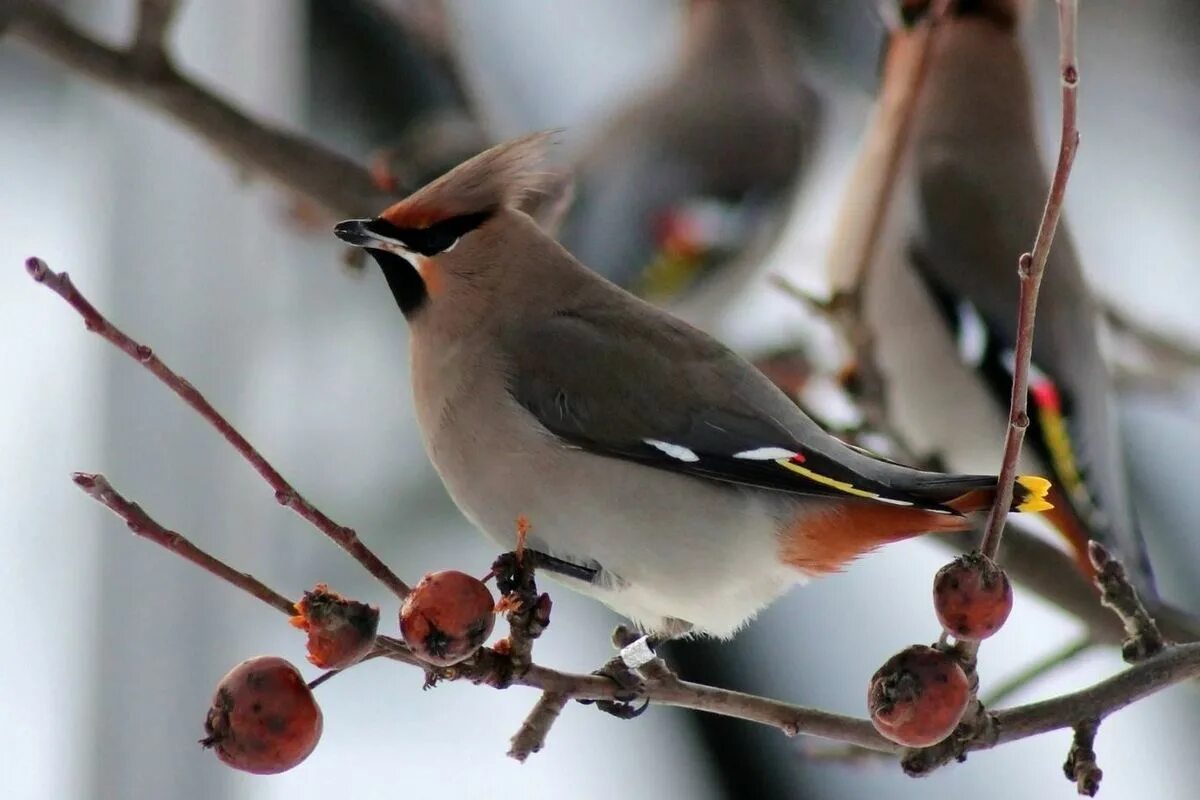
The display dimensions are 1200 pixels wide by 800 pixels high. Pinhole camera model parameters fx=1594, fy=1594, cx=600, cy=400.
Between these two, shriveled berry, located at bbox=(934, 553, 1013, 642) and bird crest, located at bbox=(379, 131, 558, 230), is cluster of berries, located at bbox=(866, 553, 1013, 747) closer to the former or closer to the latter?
shriveled berry, located at bbox=(934, 553, 1013, 642)

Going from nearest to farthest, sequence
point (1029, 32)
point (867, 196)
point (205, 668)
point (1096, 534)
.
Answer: point (1096, 534), point (867, 196), point (205, 668), point (1029, 32)

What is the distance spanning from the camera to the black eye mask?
1745 millimetres

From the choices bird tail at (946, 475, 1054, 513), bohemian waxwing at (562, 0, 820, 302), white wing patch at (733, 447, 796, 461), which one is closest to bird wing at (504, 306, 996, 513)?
white wing patch at (733, 447, 796, 461)

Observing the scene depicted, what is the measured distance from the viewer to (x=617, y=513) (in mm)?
1654

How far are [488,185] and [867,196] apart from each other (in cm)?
100

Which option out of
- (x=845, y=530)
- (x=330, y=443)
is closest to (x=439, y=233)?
(x=845, y=530)

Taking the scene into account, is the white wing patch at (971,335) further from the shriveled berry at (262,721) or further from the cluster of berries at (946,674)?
the shriveled berry at (262,721)

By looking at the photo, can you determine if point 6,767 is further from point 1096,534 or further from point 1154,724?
point 1154,724

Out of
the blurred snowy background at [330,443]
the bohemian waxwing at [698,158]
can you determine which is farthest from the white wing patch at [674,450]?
the blurred snowy background at [330,443]

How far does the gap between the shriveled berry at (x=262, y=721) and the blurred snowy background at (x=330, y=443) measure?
1895mm

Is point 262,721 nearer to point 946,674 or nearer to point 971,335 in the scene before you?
point 946,674

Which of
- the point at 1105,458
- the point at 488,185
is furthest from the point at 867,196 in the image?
the point at 488,185

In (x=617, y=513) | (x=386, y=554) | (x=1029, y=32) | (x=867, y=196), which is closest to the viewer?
(x=617, y=513)

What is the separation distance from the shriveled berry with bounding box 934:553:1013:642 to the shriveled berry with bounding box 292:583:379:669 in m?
0.44
